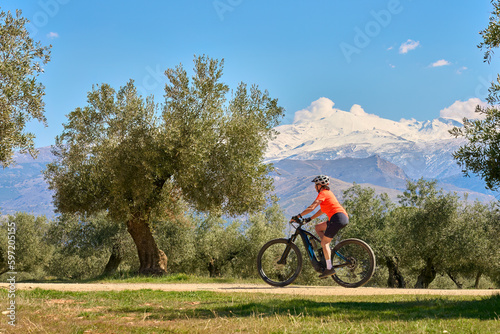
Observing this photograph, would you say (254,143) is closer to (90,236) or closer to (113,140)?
(113,140)

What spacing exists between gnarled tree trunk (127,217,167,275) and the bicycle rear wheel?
18.1 m

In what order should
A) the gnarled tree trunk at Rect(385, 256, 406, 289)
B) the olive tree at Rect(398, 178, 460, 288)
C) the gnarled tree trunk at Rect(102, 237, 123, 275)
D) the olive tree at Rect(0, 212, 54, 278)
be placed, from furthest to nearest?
the olive tree at Rect(0, 212, 54, 278) < the gnarled tree trunk at Rect(102, 237, 123, 275) < the gnarled tree trunk at Rect(385, 256, 406, 289) < the olive tree at Rect(398, 178, 460, 288)

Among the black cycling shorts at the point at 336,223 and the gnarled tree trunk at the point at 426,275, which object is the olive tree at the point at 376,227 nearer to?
the gnarled tree trunk at the point at 426,275

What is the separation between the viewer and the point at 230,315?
1051cm

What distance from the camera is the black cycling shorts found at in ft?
37.4

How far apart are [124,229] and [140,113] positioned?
29369mm

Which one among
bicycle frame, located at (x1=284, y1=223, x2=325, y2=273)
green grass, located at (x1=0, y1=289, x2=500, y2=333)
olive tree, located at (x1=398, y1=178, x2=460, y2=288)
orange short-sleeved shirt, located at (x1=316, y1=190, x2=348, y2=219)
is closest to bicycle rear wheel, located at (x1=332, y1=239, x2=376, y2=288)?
bicycle frame, located at (x1=284, y1=223, x2=325, y2=273)

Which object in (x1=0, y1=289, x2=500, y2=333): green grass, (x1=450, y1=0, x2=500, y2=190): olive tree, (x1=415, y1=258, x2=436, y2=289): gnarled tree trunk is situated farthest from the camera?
(x1=415, y1=258, x2=436, y2=289): gnarled tree trunk

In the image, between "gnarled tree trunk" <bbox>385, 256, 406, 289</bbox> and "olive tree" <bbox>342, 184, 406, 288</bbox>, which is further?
"gnarled tree trunk" <bbox>385, 256, 406, 289</bbox>

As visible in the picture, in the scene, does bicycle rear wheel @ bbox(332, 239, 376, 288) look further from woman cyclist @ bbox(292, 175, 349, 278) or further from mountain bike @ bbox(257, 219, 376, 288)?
woman cyclist @ bbox(292, 175, 349, 278)

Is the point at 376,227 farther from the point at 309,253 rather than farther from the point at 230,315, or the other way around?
the point at 230,315

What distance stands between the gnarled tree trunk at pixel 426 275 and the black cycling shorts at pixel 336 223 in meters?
36.5

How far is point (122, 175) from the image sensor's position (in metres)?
26.1

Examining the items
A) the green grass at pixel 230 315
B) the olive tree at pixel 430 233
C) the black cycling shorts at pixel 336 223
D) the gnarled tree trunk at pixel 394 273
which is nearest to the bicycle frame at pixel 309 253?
the black cycling shorts at pixel 336 223
